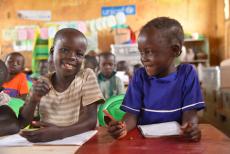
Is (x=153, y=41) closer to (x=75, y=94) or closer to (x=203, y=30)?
(x=75, y=94)

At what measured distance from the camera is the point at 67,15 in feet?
20.2

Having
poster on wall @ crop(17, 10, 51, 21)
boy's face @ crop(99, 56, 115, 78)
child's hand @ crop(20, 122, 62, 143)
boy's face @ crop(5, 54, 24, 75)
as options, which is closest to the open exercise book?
child's hand @ crop(20, 122, 62, 143)

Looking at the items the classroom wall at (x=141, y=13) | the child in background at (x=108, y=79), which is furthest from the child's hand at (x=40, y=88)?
the classroom wall at (x=141, y=13)

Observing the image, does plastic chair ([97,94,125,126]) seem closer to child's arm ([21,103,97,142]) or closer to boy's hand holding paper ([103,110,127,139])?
child's arm ([21,103,97,142])

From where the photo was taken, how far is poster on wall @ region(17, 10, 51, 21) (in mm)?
6168

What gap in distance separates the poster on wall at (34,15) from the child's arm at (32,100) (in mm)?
5388

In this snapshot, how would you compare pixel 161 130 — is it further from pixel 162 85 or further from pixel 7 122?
pixel 7 122

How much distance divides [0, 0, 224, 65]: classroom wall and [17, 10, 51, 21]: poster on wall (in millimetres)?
73

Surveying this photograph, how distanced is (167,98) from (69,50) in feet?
1.22

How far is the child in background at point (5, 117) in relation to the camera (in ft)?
2.75

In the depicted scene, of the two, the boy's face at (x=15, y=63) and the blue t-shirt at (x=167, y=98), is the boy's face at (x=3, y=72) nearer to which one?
the blue t-shirt at (x=167, y=98)

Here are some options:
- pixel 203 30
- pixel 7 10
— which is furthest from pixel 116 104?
pixel 7 10

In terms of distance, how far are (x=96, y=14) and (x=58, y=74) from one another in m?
5.10

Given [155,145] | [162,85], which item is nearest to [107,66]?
[162,85]
